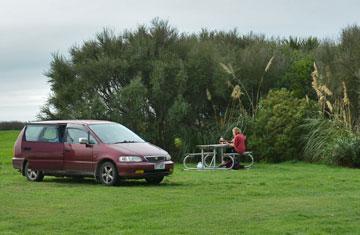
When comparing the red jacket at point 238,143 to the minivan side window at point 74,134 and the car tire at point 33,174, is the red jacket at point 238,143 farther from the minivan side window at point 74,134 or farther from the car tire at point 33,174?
the car tire at point 33,174

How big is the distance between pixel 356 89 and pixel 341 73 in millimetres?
874

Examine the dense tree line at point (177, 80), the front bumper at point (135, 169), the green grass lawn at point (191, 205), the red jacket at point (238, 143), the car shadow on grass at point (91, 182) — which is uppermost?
the dense tree line at point (177, 80)

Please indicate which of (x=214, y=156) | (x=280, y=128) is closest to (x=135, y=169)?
(x=214, y=156)

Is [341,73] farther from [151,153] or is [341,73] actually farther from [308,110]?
[151,153]

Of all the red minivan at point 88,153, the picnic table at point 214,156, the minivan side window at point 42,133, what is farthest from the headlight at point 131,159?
the picnic table at point 214,156

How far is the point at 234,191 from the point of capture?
15922 millimetres

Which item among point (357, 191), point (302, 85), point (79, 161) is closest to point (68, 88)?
point (302, 85)

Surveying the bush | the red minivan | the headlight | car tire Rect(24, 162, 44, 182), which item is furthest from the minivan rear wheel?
the bush

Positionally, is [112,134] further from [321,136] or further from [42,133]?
[321,136]

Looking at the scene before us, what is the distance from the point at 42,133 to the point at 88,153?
2041mm

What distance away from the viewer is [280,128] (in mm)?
27000

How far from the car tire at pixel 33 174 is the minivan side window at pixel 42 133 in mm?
736

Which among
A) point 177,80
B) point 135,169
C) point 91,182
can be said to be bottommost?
point 91,182

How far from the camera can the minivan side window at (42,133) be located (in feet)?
65.1
